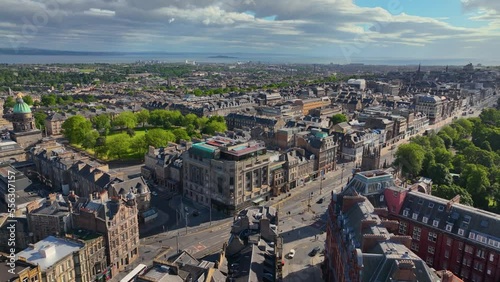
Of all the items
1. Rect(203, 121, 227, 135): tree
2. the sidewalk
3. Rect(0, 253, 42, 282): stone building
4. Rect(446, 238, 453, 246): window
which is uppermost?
Rect(203, 121, 227, 135): tree

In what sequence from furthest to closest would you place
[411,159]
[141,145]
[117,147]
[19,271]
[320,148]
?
[141,145] < [117,147] < [320,148] < [411,159] < [19,271]

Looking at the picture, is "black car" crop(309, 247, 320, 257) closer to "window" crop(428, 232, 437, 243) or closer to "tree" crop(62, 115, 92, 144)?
"window" crop(428, 232, 437, 243)

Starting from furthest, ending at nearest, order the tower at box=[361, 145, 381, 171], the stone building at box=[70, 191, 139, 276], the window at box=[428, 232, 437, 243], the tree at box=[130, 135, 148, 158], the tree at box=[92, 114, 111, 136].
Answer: the tree at box=[92, 114, 111, 136] < the tree at box=[130, 135, 148, 158] < the tower at box=[361, 145, 381, 171] < the stone building at box=[70, 191, 139, 276] < the window at box=[428, 232, 437, 243]

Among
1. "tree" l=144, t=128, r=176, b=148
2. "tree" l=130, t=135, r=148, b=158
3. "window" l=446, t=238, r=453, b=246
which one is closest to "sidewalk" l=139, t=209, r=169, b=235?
"tree" l=144, t=128, r=176, b=148

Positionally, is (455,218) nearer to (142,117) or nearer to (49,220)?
(49,220)

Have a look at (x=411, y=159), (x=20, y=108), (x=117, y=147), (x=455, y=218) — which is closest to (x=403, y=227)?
(x=455, y=218)

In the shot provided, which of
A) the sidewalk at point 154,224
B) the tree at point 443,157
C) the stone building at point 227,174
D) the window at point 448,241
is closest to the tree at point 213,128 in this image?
the stone building at point 227,174

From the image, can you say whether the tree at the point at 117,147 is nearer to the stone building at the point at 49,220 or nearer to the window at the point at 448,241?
the stone building at the point at 49,220
